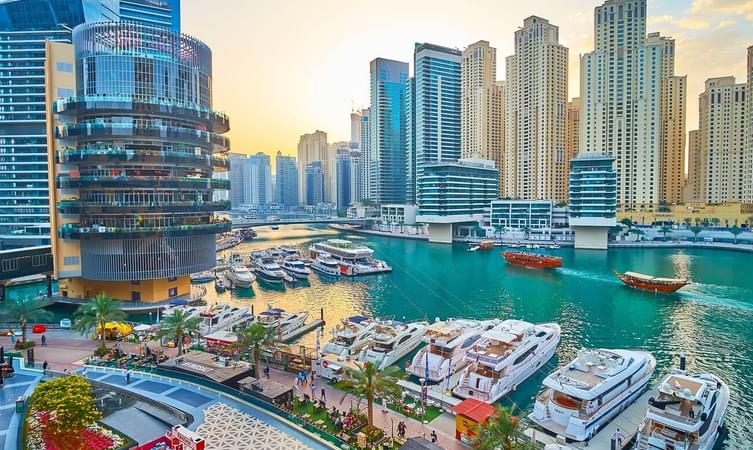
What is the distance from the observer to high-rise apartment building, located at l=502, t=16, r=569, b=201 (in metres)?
147

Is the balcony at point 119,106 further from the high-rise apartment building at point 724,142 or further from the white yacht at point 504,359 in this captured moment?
the high-rise apartment building at point 724,142

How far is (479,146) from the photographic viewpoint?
614ft

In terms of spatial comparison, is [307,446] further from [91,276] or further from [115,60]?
[115,60]

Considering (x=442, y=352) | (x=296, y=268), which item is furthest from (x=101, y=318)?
(x=296, y=268)

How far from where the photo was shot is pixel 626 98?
5162 inches

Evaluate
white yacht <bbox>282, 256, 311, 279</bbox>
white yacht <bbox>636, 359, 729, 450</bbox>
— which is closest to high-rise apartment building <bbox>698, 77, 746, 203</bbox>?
white yacht <bbox>282, 256, 311, 279</bbox>

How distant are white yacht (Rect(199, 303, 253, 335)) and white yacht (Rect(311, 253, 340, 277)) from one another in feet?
99.3

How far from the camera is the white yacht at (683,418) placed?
2095 centimetres

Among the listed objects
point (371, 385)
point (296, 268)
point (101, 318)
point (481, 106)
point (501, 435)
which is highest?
point (481, 106)

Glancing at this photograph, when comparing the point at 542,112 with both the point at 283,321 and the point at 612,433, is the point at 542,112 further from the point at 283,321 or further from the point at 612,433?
the point at 612,433

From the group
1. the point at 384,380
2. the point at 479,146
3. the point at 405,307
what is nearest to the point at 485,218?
the point at 479,146

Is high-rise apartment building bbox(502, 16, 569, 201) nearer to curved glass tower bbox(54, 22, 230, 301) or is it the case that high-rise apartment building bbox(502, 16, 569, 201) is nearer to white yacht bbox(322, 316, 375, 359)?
curved glass tower bbox(54, 22, 230, 301)

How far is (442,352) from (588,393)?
10603 mm

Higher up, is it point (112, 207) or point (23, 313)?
point (112, 207)
